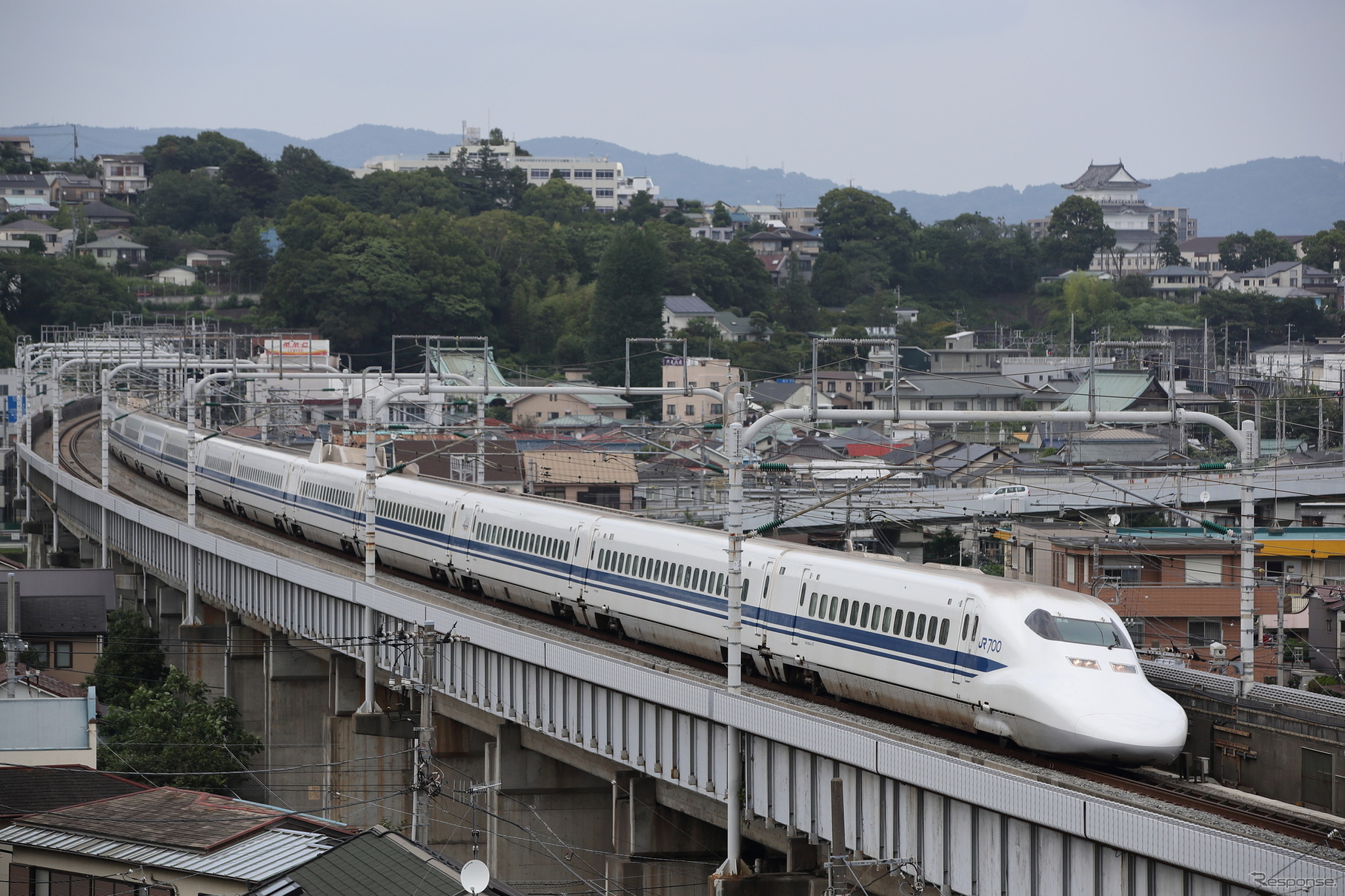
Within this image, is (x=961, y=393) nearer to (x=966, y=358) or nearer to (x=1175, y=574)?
(x=966, y=358)

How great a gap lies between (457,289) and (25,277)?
114 ft

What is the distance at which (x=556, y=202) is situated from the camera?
18525cm

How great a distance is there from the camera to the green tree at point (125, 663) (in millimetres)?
54875

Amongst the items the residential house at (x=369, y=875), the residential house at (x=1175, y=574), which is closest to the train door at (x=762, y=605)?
the residential house at (x=369, y=875)

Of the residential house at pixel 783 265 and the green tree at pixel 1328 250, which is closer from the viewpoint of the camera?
the residential house at pixel 783 265

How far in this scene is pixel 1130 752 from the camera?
846 inches

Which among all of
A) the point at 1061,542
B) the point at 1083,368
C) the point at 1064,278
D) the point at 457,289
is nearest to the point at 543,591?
the point at 1061,542

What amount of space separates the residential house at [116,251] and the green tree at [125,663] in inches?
4241

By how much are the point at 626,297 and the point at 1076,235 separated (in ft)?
275

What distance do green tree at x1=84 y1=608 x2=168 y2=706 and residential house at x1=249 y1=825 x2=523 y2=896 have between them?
112 ft

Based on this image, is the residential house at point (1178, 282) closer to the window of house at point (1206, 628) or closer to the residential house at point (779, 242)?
the residential house at point (779, 242)

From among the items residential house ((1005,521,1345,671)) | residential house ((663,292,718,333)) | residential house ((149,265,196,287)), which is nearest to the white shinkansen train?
residential house ((1005,521,1345,671))

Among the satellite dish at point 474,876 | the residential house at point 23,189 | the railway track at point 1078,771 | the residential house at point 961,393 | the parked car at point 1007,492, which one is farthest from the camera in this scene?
the residential house at point 23,189

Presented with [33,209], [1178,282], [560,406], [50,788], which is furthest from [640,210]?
[50,788]
